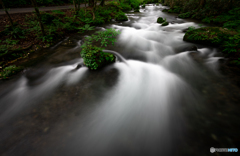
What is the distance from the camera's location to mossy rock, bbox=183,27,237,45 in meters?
6.27

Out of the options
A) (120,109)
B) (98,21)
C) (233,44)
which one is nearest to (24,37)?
(98,21)

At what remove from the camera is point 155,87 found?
4398 mm

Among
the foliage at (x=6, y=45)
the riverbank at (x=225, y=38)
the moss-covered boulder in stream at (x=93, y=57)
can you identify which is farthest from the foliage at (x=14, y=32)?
the riverbank at (x=225, y=38)

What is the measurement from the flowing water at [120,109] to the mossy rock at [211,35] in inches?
46.2

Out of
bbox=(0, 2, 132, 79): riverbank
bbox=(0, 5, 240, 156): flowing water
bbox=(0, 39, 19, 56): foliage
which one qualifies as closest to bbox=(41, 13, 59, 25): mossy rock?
bbox=(0, 2, 132, 79): riverbank

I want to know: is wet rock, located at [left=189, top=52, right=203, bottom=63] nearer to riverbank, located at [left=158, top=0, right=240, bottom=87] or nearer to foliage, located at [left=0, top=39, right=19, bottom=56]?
riverbank, located at [left=158, top=0, right=240, bottom=87]

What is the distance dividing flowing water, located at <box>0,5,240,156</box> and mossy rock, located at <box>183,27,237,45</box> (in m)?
1.17

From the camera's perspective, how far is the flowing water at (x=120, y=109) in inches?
99.5

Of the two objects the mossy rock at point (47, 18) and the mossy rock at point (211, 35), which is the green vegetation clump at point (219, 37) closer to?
the mossy rock at point (211, 35)

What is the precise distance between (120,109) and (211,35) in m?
7.60

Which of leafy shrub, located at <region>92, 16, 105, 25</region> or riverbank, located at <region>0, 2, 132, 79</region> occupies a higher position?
leafy shrub, located at <region>92, 16, 105, 25</region>

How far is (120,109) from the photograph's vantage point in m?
3.60

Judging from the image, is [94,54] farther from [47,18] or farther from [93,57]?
[47,18]

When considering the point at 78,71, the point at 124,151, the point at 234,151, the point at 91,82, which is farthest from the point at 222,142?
the point at 78,71
